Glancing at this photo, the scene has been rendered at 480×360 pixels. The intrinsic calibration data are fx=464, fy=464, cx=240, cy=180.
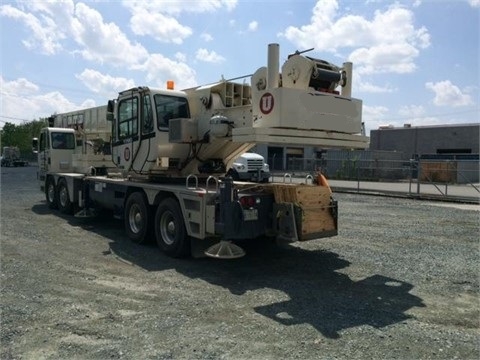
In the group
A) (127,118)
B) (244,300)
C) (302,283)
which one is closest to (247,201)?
(302,283)

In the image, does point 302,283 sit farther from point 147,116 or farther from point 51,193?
point 51,193

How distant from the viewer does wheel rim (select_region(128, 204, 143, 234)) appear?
385 inches

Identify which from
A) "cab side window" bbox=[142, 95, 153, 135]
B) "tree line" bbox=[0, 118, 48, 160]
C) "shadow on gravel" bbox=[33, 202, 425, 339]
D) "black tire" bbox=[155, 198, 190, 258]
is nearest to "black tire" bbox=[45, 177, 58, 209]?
"shadow on gravel" bbox=[33, 202, 425, 339]

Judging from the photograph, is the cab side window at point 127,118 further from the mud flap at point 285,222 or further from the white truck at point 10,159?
the white truck at point 10,159

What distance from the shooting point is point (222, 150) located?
9.60m

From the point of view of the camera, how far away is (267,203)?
25.6 feet

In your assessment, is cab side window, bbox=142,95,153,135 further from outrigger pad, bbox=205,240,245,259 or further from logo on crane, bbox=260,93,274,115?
outrigger pad, bbox=205,240,245,259

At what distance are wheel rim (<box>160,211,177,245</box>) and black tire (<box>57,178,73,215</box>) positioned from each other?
5.95m

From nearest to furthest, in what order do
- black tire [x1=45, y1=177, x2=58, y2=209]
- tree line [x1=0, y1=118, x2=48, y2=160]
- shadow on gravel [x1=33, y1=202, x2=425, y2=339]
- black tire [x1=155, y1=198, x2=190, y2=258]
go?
shadow on gravel [x1=33, y1=202, x2=425, y2=339], black tire [x1=155, y1=198, x2=190, y2=258], black tire [x1=45, y1=177, x2=58, y2=209], tree line [x1=0, y1=118, x2=48, y2=160]

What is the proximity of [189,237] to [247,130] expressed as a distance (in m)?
2.29

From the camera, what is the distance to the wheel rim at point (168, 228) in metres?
8.62

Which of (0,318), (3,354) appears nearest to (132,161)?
(0,318)

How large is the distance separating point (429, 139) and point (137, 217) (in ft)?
153

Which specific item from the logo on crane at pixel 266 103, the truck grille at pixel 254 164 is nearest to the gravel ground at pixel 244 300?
the logo on crane at pixel 266 103
